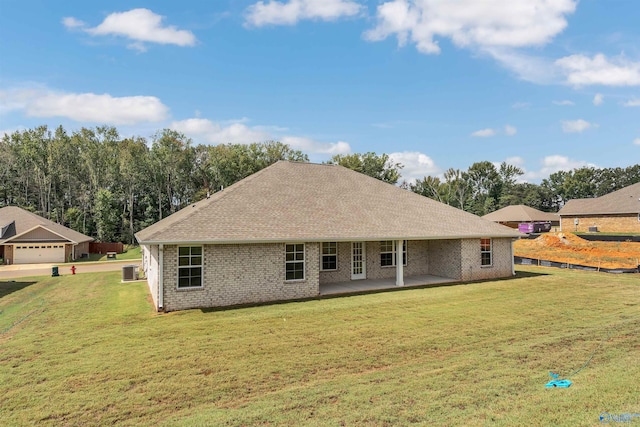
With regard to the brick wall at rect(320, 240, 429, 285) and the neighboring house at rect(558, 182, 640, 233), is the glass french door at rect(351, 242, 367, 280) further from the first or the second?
the neighboring house at rect(558, 182, 640, 233)

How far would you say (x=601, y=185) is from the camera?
8750 centimetres

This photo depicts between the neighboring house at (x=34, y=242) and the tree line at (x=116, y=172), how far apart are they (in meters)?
10.1

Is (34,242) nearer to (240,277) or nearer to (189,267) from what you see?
(189,267)

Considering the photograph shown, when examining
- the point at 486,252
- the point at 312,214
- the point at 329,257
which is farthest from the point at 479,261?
the point at 312,214

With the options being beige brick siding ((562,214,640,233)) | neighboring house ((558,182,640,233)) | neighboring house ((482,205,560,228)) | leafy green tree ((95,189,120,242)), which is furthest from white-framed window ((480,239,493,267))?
neighboring house ((482,205,560,228))

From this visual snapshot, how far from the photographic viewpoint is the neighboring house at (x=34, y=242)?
1235 inches

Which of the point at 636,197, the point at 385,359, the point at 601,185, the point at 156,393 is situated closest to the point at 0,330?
the point at 156,393

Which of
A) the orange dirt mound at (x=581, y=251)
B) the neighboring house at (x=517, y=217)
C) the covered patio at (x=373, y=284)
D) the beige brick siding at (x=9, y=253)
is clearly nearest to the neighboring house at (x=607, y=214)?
the neighboring house at (x=517, y=217)

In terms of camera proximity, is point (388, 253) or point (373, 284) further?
point (388, 253)

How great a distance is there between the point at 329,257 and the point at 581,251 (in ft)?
73.8

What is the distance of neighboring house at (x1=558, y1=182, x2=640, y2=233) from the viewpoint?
39.5m

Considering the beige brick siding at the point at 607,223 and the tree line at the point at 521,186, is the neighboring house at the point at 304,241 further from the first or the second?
the tree line at the point at 521,186

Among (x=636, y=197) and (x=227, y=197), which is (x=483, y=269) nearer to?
(x=227, y=197)

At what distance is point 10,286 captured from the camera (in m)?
18.5
